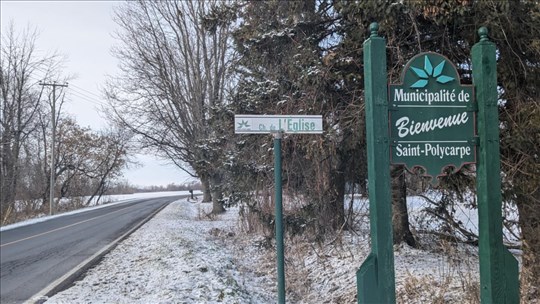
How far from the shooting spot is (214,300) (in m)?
6.74

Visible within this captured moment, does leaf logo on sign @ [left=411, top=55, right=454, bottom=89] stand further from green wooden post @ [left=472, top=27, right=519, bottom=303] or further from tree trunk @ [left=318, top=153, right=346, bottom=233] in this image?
tree trunk @ [left=318, top=153, right=346, bottom=233]

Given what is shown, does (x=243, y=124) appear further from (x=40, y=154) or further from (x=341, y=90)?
(x=40, y=154)

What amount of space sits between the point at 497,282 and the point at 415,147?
1341mm

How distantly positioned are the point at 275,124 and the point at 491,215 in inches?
88.0

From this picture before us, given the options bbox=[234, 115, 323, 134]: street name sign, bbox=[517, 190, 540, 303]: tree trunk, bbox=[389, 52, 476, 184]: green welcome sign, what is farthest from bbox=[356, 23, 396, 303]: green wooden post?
bbox=[517, 190, 540, 303]: tree trunk

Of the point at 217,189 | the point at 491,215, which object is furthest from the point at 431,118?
the point at 217,189

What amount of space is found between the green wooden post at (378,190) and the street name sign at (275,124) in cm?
115

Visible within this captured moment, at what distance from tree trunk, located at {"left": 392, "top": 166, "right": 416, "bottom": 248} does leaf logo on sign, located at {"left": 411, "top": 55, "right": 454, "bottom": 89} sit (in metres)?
4.47

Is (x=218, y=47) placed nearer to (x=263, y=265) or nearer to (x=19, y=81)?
(x=263, y=265)

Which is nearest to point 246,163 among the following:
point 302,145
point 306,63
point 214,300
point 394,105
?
point 302,145

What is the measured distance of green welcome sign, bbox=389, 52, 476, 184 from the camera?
391 cm

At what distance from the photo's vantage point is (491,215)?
12.9 feet

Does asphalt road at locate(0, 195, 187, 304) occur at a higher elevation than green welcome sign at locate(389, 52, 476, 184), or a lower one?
lower

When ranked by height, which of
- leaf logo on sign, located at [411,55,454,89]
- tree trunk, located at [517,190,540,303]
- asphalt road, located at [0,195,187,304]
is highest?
leaf logo on sign, located at [411,55,454,89]
